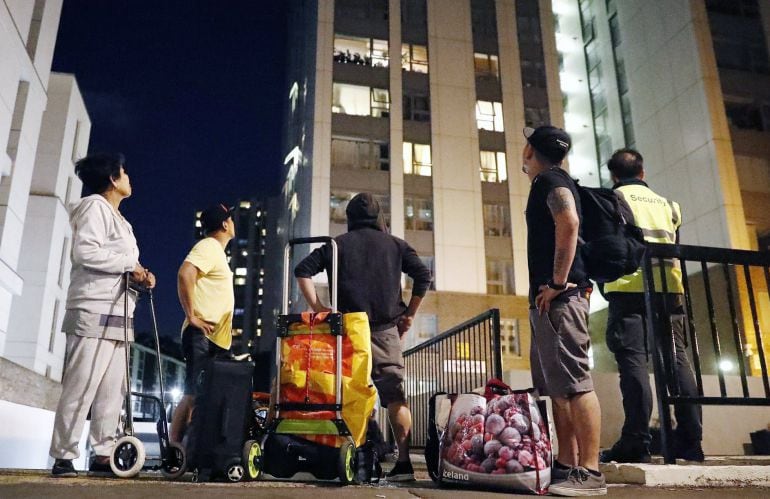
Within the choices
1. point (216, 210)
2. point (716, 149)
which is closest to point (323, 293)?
point (716, 149)

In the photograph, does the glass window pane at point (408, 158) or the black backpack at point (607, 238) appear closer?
the black backpack at point (607, 238)

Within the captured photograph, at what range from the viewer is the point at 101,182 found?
4059 millimetres

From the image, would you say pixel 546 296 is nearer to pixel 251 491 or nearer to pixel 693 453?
pixel 251 491

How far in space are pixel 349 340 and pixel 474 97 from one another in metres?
29.3

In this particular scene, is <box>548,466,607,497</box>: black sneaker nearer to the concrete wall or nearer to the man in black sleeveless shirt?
the man in black sleeveless shirt

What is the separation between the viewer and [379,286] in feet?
13.6

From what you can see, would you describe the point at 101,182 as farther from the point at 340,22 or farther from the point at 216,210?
the point at 340,22

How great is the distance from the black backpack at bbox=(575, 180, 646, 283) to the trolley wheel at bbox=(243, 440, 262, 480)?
2147mm

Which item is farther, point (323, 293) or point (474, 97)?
point (474, 97)

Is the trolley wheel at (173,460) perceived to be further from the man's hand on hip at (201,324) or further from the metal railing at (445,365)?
the metal railing at (445,365)

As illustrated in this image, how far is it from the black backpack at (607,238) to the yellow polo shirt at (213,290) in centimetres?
266

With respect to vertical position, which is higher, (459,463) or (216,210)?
(216,210)

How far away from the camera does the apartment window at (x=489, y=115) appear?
3103 centimetres

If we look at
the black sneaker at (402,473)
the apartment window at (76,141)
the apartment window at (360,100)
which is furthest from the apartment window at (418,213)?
the black sneaker at (402,473)
